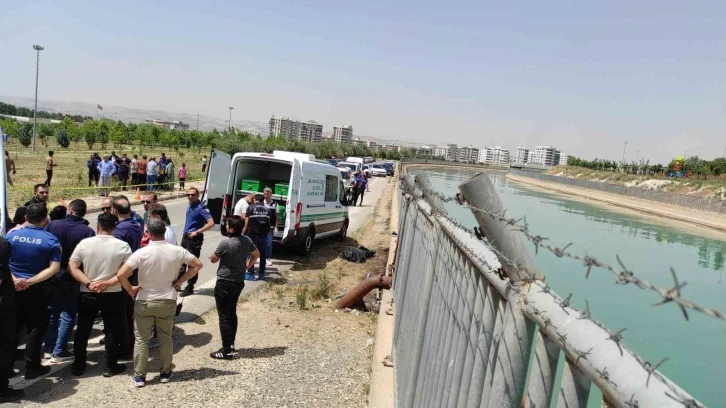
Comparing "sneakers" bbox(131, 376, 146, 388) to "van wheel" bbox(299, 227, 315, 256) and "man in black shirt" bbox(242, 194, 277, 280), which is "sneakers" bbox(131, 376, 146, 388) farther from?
"van wheel" bbox(299, 227, 315, 256)

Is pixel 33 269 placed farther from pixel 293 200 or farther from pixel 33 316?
pixel 293 200

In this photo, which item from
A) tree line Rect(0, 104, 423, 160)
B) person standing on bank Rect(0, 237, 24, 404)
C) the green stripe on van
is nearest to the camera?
person standing on bank Rect(0, 237, 24, 404)

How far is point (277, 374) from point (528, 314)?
4948mm

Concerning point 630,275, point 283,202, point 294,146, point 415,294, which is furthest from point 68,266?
point 294,146

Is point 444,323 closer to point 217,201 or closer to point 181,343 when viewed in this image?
point 181,343

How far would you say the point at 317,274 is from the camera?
11.5 metres

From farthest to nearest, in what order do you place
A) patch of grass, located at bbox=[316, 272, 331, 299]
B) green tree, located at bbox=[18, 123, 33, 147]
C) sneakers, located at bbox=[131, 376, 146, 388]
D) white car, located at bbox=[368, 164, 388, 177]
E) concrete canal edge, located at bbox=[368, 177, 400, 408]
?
1. green tree, located at bbox=[18, 123, 33, 147]
2. white car, located at bbox=[368, 164, 388, 177]
3. patch of grass, located at bbox=[316, 272, 331, 299]
4. sneakers, located at bbox=[131, 376, 146, 388]
5. concrete canal edge, located at bbox=[368, 177, 400, 408]

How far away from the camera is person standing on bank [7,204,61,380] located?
17.8 ft

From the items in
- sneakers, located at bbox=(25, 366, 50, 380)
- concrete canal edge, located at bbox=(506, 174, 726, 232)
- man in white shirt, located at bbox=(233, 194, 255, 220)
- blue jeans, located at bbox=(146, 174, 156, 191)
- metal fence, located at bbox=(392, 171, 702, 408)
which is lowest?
concrete canal edge, located at bbox=(506, 174, 726, 232)

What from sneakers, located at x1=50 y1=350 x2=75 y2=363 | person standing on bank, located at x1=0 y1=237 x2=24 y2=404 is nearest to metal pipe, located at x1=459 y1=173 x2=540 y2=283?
person standing on bank, located at x1=0 y1=237 x2=24 y2=404

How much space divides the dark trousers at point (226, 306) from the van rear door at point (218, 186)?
585 centimetres

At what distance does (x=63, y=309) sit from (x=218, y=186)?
6.39 meters

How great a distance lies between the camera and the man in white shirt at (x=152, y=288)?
214 inches

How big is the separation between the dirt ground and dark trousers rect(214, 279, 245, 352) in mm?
266
